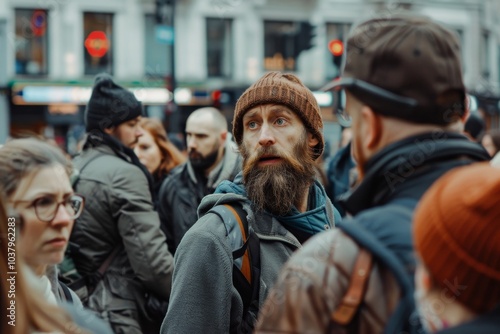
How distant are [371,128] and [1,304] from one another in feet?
3.33

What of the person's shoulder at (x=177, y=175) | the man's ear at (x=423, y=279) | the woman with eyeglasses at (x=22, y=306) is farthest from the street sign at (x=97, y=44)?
the man's ear at (x=423, y=279)

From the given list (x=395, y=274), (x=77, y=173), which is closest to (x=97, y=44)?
(x=77, y=173)

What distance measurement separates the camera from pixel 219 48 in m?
26.4

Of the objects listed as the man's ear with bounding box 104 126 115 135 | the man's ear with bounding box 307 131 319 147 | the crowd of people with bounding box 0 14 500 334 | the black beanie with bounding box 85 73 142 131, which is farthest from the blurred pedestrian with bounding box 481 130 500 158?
the man's ear with bounding box 307 131 319 147

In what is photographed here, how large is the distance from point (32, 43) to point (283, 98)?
2227cm

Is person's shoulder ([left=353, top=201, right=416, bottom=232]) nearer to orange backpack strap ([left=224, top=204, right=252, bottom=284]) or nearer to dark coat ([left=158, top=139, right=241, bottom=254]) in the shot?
orange backpack strap ([left=224, top=204, right=252, bottom=284])

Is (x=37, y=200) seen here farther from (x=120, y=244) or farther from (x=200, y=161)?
(x=200, y=161)

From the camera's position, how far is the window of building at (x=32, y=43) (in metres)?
24.2

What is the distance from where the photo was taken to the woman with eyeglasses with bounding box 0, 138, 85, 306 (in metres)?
2.59

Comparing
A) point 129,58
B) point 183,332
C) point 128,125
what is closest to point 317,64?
point 129,58

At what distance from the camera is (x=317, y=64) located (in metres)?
27.2

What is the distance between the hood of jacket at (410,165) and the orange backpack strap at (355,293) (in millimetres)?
253

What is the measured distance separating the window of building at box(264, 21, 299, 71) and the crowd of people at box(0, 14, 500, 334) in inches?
870

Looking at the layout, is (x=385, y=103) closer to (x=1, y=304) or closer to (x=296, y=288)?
(x=296, y=288)
